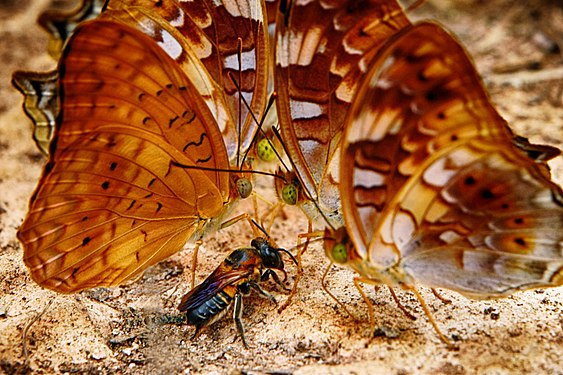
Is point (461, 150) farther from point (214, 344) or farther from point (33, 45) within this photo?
point (33, 45)

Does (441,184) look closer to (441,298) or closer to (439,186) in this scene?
(439,186)

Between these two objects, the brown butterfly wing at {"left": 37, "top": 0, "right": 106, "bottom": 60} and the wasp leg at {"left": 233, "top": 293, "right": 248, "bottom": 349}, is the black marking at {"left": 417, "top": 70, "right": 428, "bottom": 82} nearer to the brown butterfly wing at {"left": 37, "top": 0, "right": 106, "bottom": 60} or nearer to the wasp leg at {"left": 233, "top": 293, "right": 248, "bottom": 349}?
the wasp leg at {"left": 233, "top": 293, "right": 248, "bottom": 349}

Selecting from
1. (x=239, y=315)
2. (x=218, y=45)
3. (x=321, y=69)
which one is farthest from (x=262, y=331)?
(x=218, y=45)

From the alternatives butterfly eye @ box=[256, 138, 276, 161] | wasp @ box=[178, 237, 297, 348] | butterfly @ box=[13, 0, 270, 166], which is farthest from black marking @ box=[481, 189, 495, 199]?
butterfly eye @ box=[256, 138, 276, 161]

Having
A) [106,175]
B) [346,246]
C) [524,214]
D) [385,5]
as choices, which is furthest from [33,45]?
[524,214]

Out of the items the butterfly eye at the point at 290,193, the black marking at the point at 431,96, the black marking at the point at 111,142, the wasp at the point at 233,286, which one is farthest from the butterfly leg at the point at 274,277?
the black marking at the point at 431,96

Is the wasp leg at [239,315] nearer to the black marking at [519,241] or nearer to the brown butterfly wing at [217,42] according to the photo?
the brown butterfly wing at [217,42]
